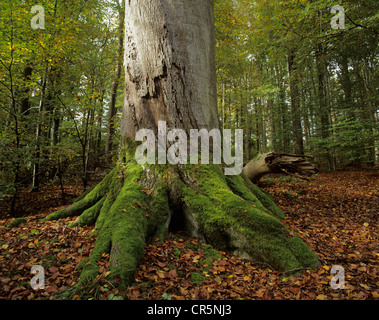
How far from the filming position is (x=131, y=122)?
379cm

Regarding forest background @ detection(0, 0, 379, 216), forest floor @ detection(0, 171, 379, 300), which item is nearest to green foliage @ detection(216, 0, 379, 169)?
forest background @ detection(0, 0, 379, 216)

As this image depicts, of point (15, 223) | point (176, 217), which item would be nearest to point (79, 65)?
point (15, 223)

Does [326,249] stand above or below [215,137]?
below

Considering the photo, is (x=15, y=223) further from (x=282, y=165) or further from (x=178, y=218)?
(x=282, y=165)

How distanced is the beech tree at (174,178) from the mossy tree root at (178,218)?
0.05ft

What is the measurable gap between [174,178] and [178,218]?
684mm

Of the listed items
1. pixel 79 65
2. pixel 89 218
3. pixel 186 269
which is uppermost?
pixel 79 65

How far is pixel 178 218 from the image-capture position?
333 cm

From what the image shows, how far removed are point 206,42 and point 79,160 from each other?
7477 millimetres

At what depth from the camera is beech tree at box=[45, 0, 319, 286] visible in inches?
103

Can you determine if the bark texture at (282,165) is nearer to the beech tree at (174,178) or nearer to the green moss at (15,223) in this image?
the beech tree at (174,178)
